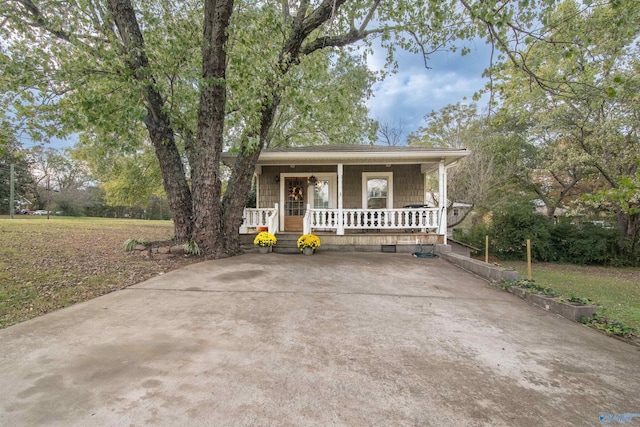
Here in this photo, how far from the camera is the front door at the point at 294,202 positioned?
10.5 meters

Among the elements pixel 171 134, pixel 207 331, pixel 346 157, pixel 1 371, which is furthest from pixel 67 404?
pixel 346 157

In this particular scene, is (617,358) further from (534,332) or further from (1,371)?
(1,371)

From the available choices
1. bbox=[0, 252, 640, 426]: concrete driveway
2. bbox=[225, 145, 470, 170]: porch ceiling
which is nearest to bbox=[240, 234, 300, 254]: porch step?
bbox=[225, 145, 470, 170]: porch ceiling

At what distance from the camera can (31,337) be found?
2789mm

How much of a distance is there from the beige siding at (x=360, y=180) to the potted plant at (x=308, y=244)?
2.79 m

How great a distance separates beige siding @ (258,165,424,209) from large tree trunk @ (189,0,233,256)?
3.60 metres

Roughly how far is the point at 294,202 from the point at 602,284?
31.8ft

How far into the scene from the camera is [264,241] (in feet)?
26.8

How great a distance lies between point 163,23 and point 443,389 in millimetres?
9184

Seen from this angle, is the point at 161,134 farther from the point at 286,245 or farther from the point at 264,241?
the point at 286,245

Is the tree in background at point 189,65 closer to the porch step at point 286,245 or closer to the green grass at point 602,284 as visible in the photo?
the porch step at point 286,245

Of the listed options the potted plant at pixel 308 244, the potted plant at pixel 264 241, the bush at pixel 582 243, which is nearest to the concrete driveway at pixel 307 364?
the potted plant at pixel 308 244

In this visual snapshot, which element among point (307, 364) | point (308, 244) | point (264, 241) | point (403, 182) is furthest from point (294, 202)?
point (307, 364)

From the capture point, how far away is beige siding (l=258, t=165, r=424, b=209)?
10375 millimetres
